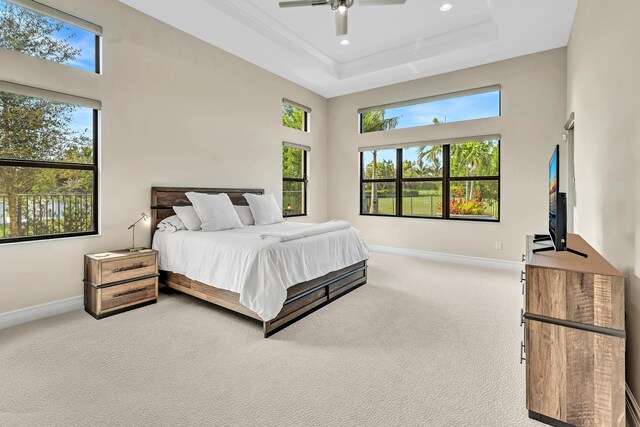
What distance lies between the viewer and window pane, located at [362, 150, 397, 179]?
6.08 meters

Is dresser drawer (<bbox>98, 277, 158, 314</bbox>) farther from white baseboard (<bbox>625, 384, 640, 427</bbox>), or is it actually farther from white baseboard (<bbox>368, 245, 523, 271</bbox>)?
white baseboard (<bbox>368, 245, 523, 271</bbox>)

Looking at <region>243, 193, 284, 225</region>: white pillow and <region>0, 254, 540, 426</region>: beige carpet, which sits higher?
<region>243, 193, 284, 225</region>: white pillow

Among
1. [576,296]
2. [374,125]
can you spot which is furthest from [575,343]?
[374,125]

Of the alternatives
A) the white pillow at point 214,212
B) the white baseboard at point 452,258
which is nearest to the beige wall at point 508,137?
the white baseboard at point 452,258

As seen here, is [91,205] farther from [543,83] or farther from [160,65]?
[543,83]

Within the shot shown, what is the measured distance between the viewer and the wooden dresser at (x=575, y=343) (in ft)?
4.83

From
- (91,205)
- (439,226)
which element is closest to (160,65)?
(91,205)

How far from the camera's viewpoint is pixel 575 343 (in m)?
1.55

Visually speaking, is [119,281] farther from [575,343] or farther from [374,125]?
[374,125]

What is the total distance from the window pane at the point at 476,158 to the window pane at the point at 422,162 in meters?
0.25

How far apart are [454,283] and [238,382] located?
3126 mm

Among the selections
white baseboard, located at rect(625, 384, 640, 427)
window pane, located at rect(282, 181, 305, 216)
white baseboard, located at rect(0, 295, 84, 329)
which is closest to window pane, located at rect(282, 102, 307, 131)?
window pane, located at rect(282, 181, 305, 216)

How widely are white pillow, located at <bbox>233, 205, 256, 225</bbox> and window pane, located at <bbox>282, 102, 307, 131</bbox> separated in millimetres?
2023

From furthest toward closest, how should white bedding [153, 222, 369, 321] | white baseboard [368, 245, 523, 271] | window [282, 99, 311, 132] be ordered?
window [282, 99, 311, 132]
white baseboard [368, 245, 523, 271]
white bedding [153, 222, 369, 321]
